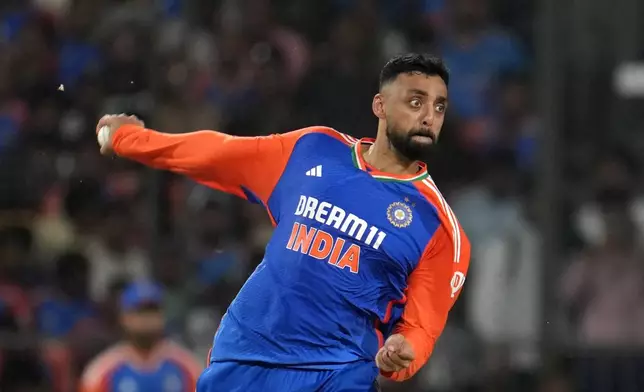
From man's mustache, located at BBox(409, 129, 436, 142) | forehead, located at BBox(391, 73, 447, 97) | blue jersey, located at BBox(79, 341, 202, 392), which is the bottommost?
blue jersey, located at BBox(79, 341, 202, 392)

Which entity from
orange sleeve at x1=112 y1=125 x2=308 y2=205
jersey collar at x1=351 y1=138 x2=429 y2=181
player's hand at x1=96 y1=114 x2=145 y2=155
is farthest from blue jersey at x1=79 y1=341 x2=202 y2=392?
jersey collar at x1=351 y1=138 x2=429 y2=181

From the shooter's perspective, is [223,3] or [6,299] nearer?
[6,299]

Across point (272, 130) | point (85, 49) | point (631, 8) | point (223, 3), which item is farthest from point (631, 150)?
point (85, 49)

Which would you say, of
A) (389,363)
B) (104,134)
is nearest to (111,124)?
(104,134)

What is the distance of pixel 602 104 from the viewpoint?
10.9 metres

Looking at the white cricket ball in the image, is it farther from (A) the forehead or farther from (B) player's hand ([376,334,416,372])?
(B) player's hand ([376,334,416,372])

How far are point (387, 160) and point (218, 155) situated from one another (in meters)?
0.75

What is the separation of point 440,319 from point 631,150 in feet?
17.6

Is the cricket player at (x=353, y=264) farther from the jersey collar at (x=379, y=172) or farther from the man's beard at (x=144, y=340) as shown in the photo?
the man's beard at (x=144, y=340)

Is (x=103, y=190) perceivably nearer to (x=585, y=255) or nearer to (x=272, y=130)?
(x=272, y=130)

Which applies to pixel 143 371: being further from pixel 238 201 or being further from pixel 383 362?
pixel 383 362

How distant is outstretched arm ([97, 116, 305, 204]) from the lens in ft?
19.7

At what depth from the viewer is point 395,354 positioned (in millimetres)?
5375

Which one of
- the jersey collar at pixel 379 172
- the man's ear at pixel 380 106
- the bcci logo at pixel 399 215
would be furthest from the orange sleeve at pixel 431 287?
the man's ear at pixel 380 106
